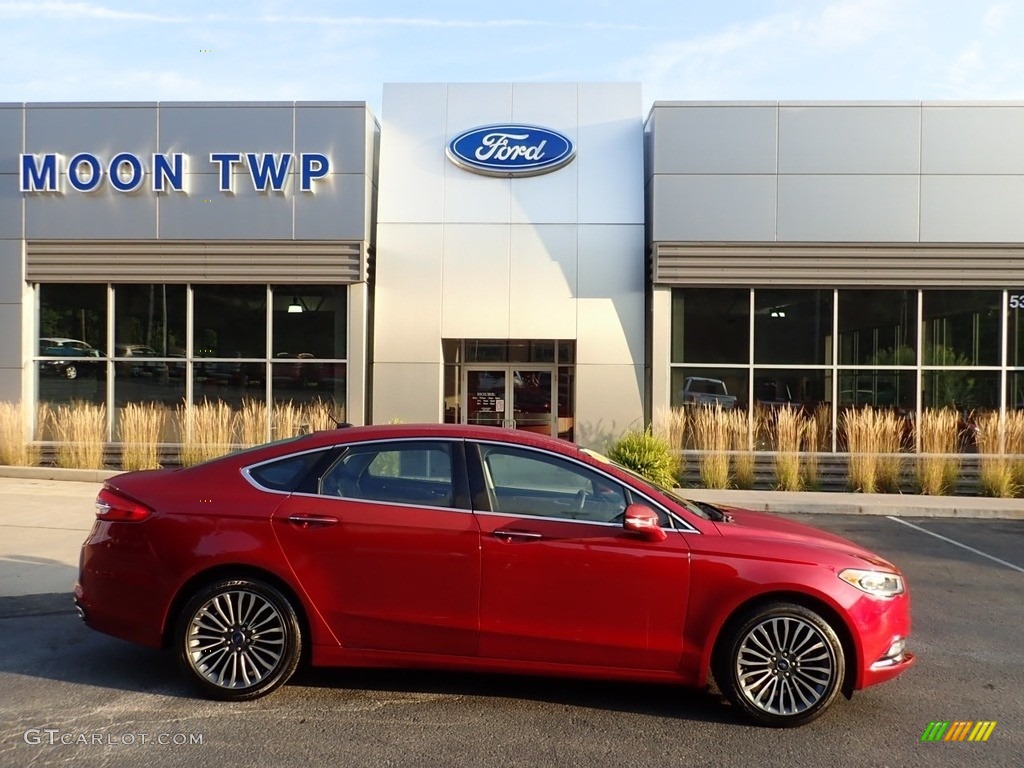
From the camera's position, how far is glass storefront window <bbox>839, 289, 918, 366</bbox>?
1569 cm

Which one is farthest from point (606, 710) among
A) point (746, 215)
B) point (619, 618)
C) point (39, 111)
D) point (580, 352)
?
point (39, 111)

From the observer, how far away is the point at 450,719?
15.0 ft

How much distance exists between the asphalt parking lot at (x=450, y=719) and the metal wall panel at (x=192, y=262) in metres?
10.3

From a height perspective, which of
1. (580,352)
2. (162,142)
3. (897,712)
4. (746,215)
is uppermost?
(162,142)

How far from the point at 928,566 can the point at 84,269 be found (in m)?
14.4

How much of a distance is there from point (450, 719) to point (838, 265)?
13021 millimetres

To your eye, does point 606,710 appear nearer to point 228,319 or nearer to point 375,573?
point 375,573

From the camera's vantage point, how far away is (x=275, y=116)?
50.5 ft

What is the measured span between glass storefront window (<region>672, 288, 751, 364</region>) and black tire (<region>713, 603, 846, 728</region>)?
11.4 m

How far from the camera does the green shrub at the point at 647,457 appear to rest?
12516 millimetres

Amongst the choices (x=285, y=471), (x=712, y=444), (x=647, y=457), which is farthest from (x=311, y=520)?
(x=712, y=444)

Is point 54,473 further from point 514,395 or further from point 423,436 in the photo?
point 423,436

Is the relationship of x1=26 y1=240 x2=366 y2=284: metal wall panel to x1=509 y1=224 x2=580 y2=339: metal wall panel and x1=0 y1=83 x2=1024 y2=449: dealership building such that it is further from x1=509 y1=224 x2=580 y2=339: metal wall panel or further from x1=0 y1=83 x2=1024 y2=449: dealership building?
x1=509 y1=224 x2=580 y2=339: metal wall panel

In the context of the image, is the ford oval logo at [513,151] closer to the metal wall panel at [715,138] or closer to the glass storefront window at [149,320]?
the metal wall panel at [715,138]
